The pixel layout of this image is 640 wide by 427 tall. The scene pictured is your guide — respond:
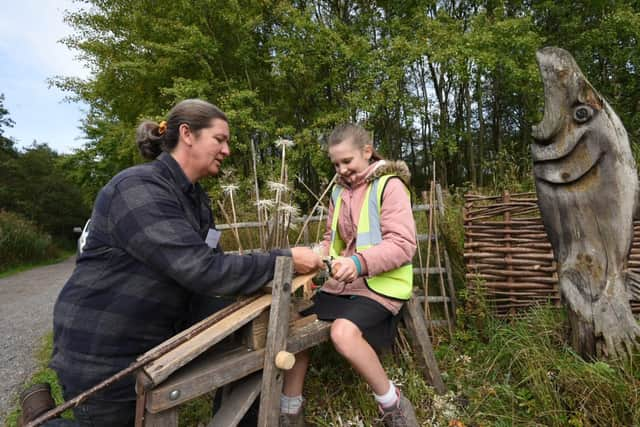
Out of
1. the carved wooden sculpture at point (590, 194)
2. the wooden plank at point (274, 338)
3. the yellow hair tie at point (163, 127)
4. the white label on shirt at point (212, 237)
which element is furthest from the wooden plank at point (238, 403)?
the carved wooden sculpture at point (590, 194)

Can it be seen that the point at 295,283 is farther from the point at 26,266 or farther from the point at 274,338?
the point at 26,266

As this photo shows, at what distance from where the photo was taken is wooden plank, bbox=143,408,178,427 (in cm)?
117

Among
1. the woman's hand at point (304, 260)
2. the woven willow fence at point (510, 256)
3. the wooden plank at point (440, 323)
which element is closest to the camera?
the woman's hand at point (304, 260)

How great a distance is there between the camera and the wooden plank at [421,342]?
2180 mm

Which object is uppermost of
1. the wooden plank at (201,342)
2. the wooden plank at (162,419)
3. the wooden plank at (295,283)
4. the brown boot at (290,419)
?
the wooden plank at (295,283)

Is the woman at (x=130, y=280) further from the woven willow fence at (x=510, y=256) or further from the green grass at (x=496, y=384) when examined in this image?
the woven willow fence at (x=510, y=256)

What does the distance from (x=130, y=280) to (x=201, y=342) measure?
0.48 m

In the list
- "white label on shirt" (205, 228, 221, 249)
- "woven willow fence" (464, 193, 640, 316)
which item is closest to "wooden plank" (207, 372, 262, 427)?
"white label on shirt" (205, 228, 221, 249)

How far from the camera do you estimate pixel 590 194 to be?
6.17 feet

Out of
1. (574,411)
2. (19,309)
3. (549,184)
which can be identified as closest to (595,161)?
(549,184)

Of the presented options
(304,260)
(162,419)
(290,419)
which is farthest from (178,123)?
(290,419)

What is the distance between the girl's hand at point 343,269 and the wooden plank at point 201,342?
1.13 ft

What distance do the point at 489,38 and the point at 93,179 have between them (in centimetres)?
1791

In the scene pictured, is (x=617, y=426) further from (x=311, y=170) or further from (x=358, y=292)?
(x=311, y=170)
